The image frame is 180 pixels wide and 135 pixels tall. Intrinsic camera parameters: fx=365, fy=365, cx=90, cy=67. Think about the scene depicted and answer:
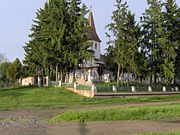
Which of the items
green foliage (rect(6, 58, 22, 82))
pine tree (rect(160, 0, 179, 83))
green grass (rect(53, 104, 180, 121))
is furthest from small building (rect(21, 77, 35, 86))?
green grass (rect(53, 104, 180, 121))

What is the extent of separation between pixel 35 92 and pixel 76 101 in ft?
22.0

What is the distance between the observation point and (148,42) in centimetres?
5438

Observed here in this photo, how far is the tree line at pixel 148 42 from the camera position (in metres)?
51.8

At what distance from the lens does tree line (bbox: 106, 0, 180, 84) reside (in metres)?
51.8

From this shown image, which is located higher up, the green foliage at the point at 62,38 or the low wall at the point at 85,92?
the green foliage at the point at 62,38

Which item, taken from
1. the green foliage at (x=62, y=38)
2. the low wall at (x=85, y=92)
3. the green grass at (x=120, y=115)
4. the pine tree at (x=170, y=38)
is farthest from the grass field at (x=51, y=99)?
the pine tree at (x=170, y=38)

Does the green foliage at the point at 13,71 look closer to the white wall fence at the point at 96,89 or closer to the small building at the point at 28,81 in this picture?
the small building at the point at 28,81

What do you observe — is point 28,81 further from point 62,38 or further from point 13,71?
point 62,38

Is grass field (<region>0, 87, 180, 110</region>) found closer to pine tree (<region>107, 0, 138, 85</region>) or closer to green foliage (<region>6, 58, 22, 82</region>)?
pine tree (<region>107, 0, 138, 85</region>)

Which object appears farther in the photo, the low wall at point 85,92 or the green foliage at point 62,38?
the green foliage at point 62,38

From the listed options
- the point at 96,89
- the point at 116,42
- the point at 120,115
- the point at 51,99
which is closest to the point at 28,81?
the point at 116,42

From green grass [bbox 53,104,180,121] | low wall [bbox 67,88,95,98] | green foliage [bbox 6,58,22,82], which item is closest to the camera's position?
green grass [bbox 53,104,180,121]

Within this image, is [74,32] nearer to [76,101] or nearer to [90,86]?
[90,86]

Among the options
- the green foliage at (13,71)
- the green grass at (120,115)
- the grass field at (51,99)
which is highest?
the green foliage at (13,71)
